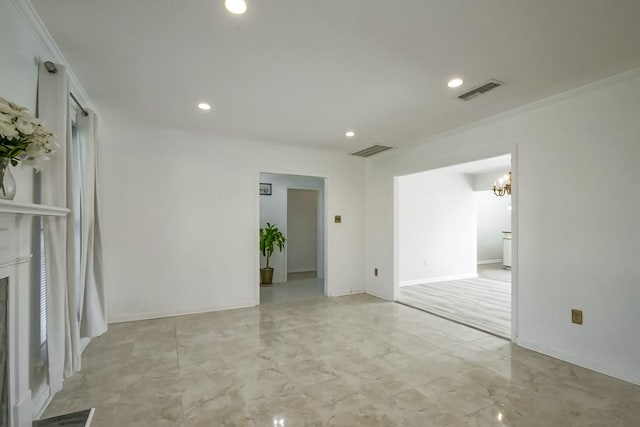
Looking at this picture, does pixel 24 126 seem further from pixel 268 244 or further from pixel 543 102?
pixel 268 244

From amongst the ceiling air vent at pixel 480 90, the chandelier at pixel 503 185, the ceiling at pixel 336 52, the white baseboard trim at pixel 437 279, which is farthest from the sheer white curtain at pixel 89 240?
the chandelier at pixel 503 185

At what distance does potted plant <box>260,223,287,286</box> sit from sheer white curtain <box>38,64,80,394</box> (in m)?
4.13

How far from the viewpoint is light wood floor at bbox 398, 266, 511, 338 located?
3.98 metres

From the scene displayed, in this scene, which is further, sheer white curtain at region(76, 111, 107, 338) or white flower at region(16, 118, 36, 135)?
sheer white curtain at region(76, 111, 107, 338)

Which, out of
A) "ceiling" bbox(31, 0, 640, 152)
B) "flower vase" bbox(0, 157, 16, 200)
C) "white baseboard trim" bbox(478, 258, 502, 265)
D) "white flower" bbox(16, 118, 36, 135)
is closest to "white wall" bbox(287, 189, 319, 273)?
"ceiling" bbox(31, 0, 640, 152)

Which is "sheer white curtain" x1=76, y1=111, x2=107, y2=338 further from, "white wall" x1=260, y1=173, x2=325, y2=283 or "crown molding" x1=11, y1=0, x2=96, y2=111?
"white wall" x1=260, y1=173, x2=325, y2=283

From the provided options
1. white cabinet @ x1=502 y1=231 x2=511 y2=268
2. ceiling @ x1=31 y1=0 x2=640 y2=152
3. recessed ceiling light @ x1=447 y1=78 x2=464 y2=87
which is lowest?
white cabinet @ x1=502 y1=231 x2=511 y2=268

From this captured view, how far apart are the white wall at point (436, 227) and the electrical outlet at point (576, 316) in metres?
3.47

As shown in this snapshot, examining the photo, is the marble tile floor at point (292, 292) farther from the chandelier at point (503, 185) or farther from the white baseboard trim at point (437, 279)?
the chandelier at point (503, 185)

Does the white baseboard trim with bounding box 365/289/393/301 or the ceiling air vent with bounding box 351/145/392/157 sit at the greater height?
the ceiling air vent with bounding box 351/145/392/157

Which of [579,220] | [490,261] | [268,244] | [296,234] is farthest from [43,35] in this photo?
[490,261]

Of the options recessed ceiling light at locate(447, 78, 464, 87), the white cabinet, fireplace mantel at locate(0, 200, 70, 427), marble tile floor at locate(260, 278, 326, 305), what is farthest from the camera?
the white cabinet

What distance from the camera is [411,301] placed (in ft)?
16.5

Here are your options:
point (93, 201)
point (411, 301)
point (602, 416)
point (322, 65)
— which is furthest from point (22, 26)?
point (411, 301)
